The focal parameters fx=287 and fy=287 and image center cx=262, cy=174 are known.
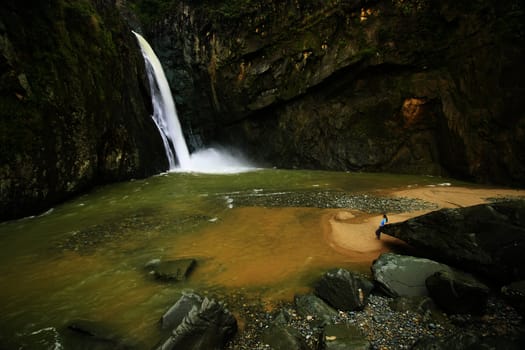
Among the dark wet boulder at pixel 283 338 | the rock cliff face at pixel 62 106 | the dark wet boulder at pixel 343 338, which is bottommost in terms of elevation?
the dark wet boulder at pixel 283 338

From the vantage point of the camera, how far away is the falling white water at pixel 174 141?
1773 centimetres

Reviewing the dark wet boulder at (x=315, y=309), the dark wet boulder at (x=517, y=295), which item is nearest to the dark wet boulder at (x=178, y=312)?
the dark wet boulder at (x=315, y=309)

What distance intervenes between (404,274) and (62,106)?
10814mm

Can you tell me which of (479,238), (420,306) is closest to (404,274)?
(420,306)

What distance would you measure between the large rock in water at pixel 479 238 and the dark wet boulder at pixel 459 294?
0.49 m

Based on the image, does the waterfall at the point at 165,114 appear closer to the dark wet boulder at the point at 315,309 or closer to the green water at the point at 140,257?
the green water at the point at 140,257

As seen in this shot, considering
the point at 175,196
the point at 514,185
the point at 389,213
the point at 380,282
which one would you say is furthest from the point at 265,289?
the point at 514,185

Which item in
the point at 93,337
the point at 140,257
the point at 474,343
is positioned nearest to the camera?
the point at 474,343

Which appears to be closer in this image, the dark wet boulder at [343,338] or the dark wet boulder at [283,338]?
the dark wet boulder at [343,338]

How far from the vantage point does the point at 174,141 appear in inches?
728

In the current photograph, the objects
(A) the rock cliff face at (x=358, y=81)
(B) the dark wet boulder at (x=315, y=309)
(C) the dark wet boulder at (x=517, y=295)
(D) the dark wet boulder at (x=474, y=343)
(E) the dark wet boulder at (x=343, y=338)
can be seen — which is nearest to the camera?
(D) the dark wet boulder at (x=474, y=343)

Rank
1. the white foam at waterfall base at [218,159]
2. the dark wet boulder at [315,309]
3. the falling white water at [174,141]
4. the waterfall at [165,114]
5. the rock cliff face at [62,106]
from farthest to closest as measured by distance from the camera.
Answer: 1. the white foam at waterfall base at [218,159]
2. the falling white water at [174,141]
3. the waterfall at [165,114]
4. the rock cliff face at [62,106]
5. the dark wet boulder at [315,309]

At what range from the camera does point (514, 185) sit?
10.6 metres

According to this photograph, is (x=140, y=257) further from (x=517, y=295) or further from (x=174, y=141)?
(x=174, y=141)
